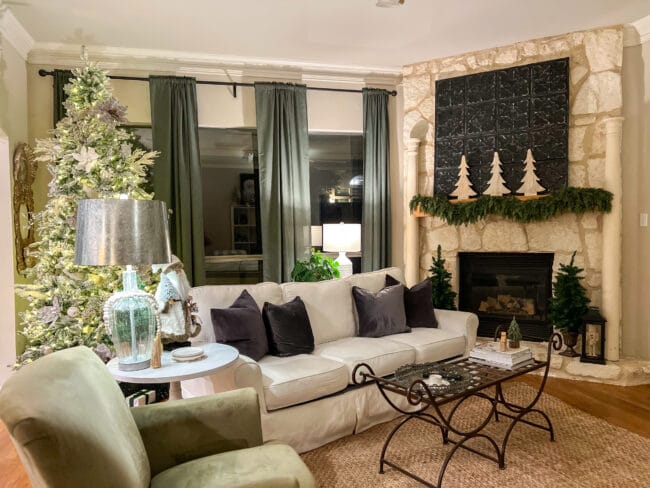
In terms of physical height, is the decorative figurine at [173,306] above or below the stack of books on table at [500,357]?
above

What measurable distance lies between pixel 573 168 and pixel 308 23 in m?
2.69

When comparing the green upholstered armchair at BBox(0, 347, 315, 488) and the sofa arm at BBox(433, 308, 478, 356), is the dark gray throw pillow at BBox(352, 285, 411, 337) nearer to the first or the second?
the sofa arm at BBox(433, 308, 478, 356)

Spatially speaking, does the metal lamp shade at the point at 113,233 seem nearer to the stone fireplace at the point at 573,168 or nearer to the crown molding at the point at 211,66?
the crown molding at the point at 211,66

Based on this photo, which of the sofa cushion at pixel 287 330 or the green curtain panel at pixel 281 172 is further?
the green curtain panel at pixel 281 172

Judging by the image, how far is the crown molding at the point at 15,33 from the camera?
3533 mm

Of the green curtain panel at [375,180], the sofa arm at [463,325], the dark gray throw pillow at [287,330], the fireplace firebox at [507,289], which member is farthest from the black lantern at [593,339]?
the dark gray throw pillow at [287,330]

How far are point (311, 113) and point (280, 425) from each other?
11.3 feet

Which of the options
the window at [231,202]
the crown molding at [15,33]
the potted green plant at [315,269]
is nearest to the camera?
the crown molding at [15,33]

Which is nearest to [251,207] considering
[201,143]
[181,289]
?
[201,143]

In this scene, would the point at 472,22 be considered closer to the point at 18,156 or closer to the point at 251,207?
the point at 251,207

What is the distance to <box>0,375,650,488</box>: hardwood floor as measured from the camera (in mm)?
2578

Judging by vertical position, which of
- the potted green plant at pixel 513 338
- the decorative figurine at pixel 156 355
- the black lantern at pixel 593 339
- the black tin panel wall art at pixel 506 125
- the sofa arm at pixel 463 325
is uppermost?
the black tin panel wall art at pixel 506 125

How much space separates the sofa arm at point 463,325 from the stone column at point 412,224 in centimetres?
122

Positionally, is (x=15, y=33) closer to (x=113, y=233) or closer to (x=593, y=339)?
(x=113, y=233)
